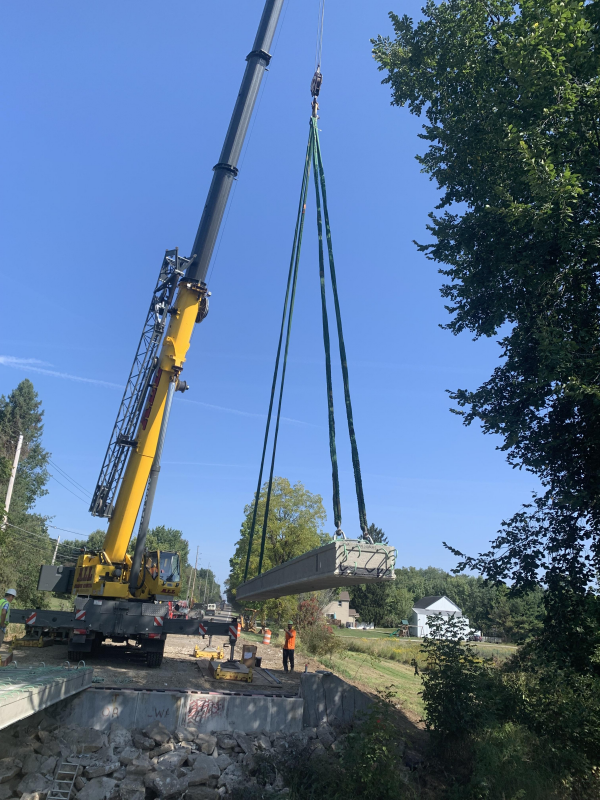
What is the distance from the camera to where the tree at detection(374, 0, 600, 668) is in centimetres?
766

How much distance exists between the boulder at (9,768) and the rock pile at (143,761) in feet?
0.04

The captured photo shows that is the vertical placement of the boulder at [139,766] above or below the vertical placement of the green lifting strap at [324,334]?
below

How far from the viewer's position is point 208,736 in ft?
30.1

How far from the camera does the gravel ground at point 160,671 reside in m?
11.0

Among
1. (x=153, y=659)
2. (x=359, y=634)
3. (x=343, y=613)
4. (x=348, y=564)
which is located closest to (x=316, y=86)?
(x=348, y=564)

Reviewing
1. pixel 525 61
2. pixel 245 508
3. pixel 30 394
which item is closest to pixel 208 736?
pixel 525 61

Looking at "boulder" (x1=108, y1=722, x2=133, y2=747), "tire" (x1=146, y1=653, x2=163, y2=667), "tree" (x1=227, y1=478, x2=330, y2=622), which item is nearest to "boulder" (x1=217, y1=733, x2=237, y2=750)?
"boulder" (x1=108, y1=722, x2=133, y2=747)

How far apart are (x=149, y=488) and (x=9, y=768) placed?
6.97 metres

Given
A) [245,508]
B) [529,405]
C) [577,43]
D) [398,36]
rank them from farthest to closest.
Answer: [245,508]
[398,36]
[529,405]
[577,43]

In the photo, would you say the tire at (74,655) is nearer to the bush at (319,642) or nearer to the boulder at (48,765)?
the boulder at (48,765)

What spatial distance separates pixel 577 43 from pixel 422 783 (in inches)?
486

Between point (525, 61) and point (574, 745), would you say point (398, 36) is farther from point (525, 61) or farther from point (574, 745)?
point (574, 745)

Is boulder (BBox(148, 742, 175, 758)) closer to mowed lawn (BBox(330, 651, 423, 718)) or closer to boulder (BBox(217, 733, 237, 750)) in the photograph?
boulder (BBox(217, 733, 237, 750))

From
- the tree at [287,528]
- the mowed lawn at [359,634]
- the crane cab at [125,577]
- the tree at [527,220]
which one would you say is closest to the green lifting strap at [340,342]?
the tree at [527,220]
